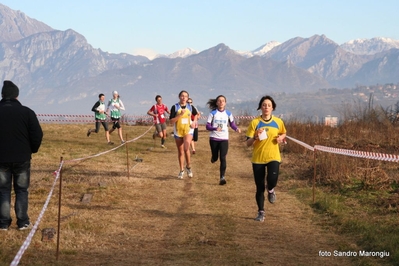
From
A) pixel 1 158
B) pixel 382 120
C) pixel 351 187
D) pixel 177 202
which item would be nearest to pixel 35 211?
pixel 1 158

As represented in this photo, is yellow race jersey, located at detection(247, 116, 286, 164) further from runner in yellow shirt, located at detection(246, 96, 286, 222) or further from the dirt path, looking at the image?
the dirt path

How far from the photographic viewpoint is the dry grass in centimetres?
730

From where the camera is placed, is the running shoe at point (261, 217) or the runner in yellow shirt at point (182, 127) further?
the runner in yellow shirt at point (182, 127)

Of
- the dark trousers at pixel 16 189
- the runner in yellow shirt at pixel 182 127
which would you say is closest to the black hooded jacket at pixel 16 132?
the dark trousers at pixel 16 189

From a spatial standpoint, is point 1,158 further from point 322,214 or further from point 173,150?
point 173,150

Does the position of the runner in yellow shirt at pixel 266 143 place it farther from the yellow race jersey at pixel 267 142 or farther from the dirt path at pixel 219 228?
the dirt path at pixel 219 228

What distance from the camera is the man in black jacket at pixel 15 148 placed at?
8422mm

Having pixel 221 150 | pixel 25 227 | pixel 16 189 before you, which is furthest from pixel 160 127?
pixel 25 227

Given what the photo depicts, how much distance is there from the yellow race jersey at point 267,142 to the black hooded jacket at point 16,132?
3.22m

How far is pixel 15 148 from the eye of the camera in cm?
845

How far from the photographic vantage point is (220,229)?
8.80 meters

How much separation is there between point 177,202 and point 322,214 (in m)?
2.66

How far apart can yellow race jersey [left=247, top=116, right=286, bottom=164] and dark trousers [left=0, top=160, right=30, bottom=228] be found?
3.39 metres

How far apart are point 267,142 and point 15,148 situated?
372cm
